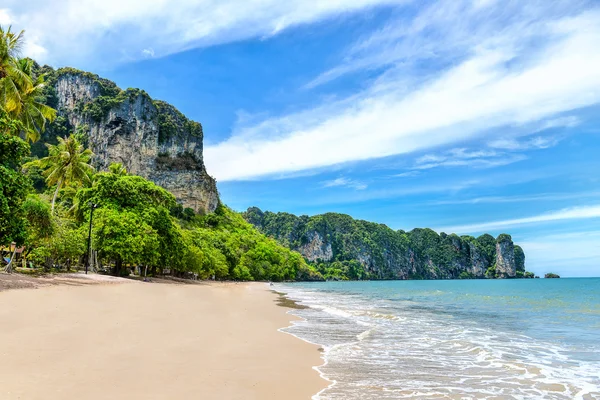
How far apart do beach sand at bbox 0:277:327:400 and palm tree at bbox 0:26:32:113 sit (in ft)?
53.8

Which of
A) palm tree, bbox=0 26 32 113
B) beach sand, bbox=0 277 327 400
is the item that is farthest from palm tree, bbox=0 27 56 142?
beach sand, bbox=0 277 327 400

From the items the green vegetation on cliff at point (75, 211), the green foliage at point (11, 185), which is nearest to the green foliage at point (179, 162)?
the green vegetation on cliff at point (75, 211)

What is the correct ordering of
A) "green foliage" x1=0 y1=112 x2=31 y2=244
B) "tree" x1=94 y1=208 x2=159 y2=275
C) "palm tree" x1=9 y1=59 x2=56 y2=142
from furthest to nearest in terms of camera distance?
"tree" x1=94 y1=208 x2=159 y2=275
"palm tree" x1=9 y1=59 x2=56 y2=142
"green foliage" x1=0 y1=112 x2=31 y2=244

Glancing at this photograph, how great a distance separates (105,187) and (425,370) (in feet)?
126

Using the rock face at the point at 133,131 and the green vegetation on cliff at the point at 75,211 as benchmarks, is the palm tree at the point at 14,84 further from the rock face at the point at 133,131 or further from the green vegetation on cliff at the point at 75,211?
the rock face at the point at 133,131

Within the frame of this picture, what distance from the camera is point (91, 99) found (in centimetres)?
10300

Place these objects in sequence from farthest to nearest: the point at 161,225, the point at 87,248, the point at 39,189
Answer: the point at 39,189
the point at 161,225
the point at 87,248

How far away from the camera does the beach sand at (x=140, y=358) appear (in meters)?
4.95

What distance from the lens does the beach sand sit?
495 centimetres

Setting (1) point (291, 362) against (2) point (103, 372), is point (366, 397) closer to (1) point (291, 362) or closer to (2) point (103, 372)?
(1) point (291, 362)

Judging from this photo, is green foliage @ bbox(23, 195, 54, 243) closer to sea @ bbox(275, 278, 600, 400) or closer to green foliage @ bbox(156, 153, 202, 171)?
sea @ bbox(275, 278, 600, 400)

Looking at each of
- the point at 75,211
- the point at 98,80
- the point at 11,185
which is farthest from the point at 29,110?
the point at 98,80

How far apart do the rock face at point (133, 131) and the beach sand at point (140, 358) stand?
312 ft

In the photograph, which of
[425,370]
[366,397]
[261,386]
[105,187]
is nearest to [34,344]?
[261,386]
